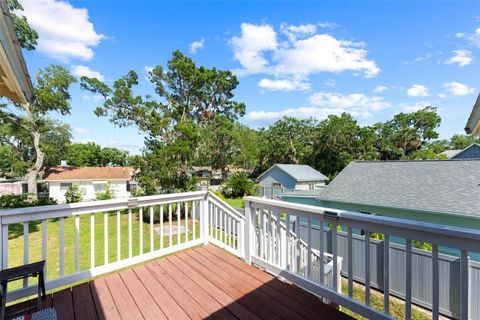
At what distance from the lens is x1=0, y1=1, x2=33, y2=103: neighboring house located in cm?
134

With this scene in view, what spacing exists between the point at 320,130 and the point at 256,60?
49.7 ft

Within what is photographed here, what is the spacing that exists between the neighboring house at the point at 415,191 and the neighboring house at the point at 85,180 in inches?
613

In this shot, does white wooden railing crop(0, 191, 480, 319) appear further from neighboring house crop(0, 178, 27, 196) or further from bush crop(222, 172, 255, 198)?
neighboring house crop(0, 178, 27, 196)

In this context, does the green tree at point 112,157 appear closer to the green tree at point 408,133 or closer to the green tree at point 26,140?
the green tree at point 26,140

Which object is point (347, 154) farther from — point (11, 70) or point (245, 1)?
point (11, 70)

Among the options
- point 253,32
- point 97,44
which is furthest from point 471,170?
point 97,44

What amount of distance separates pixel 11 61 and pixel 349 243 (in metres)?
2.84

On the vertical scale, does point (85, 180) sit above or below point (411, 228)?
below

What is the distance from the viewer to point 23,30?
11383 mm

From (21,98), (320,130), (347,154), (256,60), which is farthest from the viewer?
(320,130)

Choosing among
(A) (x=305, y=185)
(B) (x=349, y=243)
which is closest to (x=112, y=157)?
(A) (x=305, y=185)

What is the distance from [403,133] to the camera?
23.7 meters

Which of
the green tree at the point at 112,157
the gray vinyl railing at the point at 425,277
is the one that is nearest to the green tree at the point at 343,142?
the gray vinyl railing at the point at 425,277

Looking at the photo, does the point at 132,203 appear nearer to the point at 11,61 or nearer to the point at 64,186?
the point at 11,61
